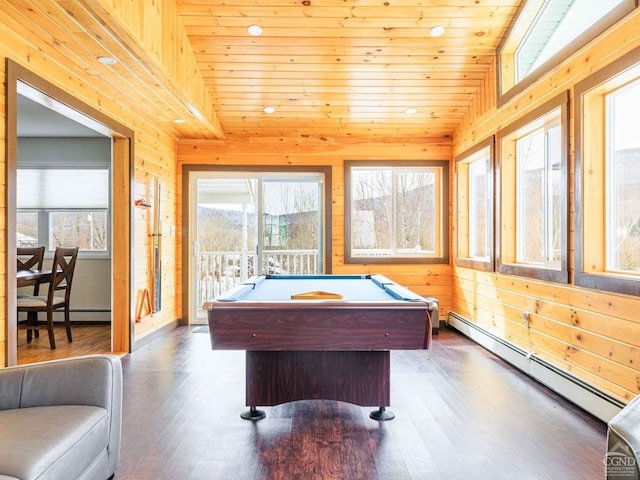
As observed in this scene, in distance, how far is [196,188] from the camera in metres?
→ 5.75

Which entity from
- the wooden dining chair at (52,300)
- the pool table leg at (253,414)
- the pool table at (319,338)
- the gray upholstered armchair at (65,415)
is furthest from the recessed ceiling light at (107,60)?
the pool table leg at (253,414)

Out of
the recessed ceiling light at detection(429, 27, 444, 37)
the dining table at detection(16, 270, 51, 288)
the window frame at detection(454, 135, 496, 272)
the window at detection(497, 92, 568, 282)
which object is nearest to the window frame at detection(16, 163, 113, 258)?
the dining table at detection(16, 270, 51, 288)

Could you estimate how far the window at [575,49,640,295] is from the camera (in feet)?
8.73

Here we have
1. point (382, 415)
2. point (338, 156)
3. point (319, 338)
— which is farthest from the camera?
point (338, 156)

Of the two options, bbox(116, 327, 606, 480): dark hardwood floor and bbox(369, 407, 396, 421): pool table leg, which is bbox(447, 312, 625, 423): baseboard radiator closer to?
bbox(116, 327, 606, 480): dark hardwood floor

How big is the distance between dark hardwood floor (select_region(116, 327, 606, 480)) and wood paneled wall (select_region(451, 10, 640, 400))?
0.33 metres

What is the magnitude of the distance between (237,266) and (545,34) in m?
4.50

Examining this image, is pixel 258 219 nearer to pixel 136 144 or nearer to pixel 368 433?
pixel 136 144

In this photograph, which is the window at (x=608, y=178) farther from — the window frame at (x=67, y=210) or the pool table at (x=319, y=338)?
the window frame at (x=67, y=210)

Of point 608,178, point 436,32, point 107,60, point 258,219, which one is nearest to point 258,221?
point 258,219

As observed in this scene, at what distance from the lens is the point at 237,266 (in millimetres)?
6137

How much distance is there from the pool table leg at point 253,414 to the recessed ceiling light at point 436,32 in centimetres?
350

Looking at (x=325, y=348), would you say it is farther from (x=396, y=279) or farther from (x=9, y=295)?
(x=396, y=279)

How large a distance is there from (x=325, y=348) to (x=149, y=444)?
1.14 meters
